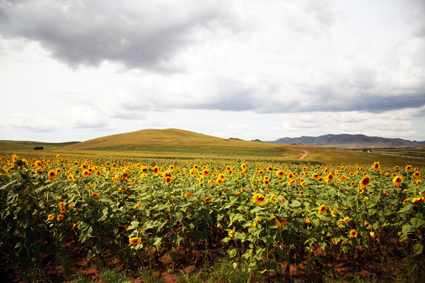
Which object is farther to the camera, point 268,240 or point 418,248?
point 418,248

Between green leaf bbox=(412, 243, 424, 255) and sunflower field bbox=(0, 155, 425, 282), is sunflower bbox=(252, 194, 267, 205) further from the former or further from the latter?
green leaf bbox=(412, 243, 424, 255)

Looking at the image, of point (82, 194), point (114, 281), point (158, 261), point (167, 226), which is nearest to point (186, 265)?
point (158, 261)

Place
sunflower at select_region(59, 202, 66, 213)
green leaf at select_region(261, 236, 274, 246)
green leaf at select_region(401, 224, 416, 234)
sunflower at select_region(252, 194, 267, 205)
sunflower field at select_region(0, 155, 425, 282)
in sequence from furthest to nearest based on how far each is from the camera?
1. sunflower at select_region(59, 202, 66, 213)
2. sunflower field at select_region(0, 155, 425, 282)
3. green leaf at select_region(401, 224, 416, 234)
4. sunflower at select_region(252, 194, 267, 205)
5. green leaf at select_region(261, 236, 274, 246)

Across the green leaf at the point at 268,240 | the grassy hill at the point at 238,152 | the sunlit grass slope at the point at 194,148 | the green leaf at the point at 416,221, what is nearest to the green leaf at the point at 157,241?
the green leaf at the point at 268,240

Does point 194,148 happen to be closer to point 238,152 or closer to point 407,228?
point 238,152

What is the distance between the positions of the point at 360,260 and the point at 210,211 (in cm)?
329

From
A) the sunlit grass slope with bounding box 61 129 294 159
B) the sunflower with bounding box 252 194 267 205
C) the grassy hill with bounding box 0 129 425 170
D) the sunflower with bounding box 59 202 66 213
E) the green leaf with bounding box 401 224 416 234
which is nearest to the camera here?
the sunflower with bounding box 252 194 267 205

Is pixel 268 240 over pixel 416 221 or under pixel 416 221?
under

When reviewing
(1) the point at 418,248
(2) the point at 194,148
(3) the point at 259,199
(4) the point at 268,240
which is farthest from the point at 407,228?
(2) the point at 194,148

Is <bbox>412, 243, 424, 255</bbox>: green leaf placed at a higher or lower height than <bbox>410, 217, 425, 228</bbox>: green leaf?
lower

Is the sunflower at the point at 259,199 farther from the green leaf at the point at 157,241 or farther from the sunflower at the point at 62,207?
the sunflower at the point at 62,207

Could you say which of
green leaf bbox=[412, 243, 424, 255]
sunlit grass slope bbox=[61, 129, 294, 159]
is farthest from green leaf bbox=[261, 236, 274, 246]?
sunlit grass slope bbox=[61, 129, 294, 159]

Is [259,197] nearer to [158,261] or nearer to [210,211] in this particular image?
[210,211]

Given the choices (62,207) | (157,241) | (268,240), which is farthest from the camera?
(62,207)
